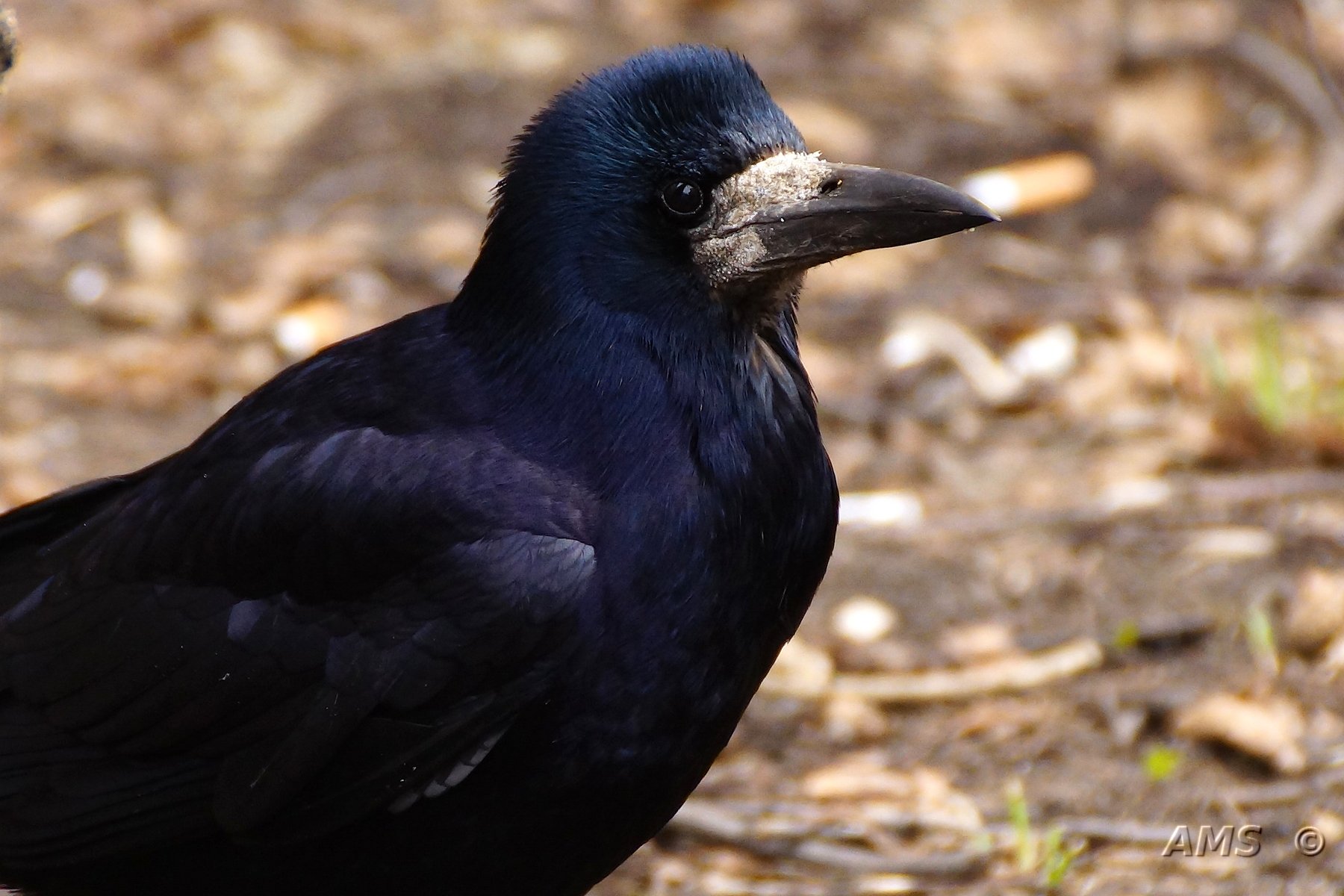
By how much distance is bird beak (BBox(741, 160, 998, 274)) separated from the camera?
304cm

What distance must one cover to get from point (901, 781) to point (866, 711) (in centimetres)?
29

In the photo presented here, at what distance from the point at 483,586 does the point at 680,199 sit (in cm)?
76

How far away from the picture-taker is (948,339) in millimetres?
5691

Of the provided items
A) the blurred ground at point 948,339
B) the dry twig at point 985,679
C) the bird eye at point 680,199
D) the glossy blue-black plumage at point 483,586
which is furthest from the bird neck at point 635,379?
the dry twig at point 985,679

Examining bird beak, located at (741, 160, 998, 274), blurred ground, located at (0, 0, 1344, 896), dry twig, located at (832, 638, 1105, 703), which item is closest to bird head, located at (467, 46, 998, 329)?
bird beak, located at (741, 160, 998, 274)

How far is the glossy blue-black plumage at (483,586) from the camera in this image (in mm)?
2883

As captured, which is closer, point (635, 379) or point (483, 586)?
point (483, 586)

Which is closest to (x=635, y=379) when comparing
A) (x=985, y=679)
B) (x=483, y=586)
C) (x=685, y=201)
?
(x=685, y=201)

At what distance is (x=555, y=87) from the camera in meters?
6.66

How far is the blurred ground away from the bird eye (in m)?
1.52

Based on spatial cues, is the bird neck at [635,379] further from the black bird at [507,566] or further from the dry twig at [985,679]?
the dry twig at [985,679]

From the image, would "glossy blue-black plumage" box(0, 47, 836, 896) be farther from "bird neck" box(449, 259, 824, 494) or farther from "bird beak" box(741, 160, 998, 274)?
"bird beak" box(741, 160, 998, 274)

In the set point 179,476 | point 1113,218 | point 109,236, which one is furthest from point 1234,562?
point 109,236

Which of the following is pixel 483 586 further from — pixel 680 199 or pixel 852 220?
pixel 852 220
